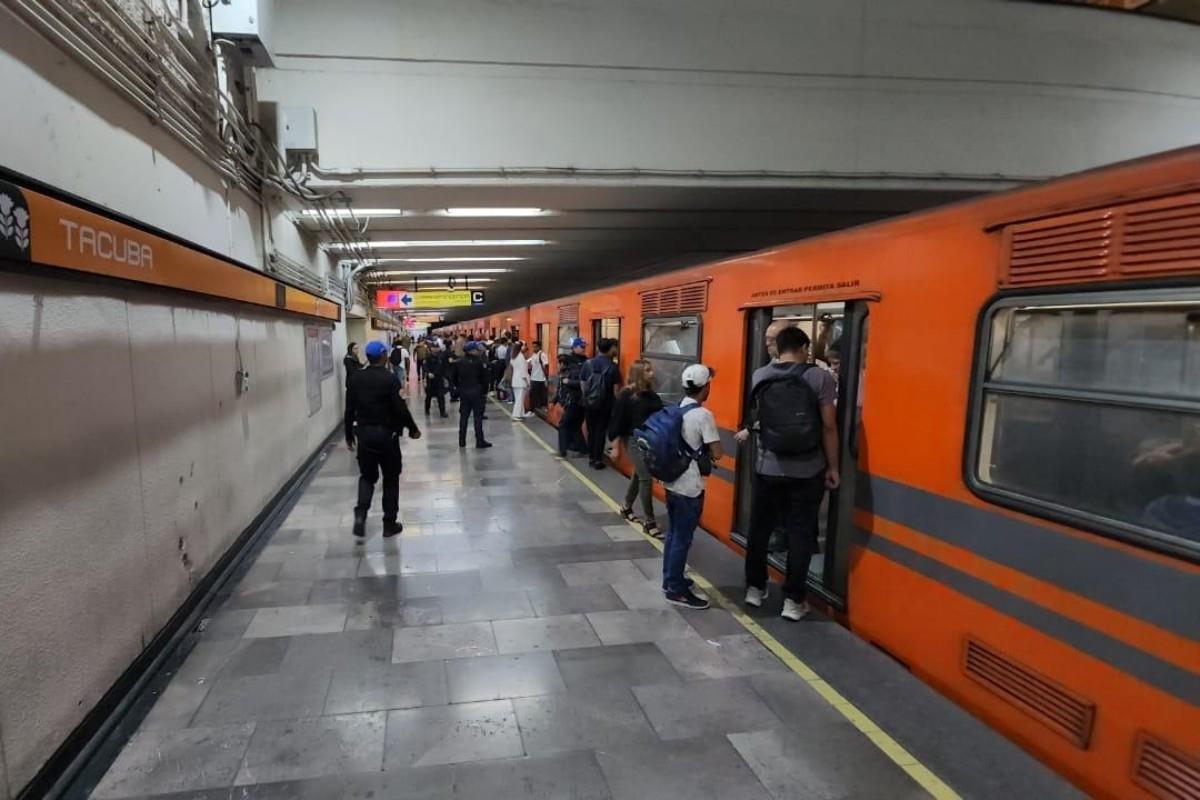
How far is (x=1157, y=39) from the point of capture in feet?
25.3

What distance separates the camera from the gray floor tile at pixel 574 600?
4.11 m

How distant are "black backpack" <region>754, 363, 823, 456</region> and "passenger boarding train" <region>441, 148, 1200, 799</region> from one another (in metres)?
0.28

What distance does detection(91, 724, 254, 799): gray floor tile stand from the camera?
2.49 m

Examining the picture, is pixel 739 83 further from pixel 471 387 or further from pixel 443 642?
pixel 443 642

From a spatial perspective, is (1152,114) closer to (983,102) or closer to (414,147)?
(983,102)

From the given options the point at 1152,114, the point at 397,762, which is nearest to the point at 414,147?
the point at 397,762

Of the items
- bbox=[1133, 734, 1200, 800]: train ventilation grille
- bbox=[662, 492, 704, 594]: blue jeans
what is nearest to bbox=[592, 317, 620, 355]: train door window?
bbox=[662, 492, 704, 594]: blue jeans

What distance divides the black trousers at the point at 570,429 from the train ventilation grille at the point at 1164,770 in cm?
711

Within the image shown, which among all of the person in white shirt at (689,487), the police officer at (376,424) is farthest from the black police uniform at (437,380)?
the person in white shirt at (689,487)

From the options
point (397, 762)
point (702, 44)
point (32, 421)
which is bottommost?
point (397, 762)

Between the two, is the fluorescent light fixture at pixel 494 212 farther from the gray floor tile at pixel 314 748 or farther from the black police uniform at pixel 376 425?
the gray floor tile at pixel 314 748

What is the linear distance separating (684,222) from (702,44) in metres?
3.07

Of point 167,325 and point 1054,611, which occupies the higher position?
point 167,325

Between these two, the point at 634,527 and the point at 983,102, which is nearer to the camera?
the point at 634,527
